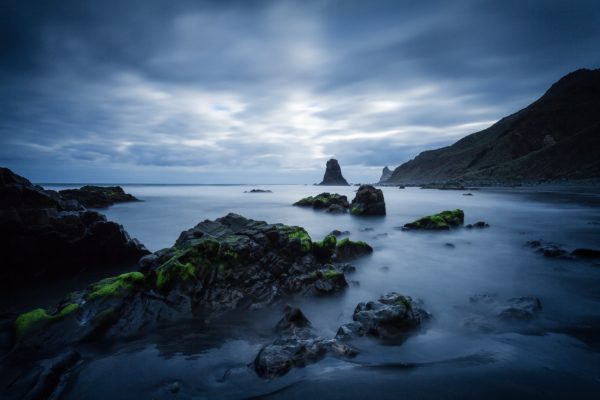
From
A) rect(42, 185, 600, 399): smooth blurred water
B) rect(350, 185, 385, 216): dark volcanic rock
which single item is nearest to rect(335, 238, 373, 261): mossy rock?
rect(42, 185, 600, 399): smooth blurred water

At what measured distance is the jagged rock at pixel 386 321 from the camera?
727 cm

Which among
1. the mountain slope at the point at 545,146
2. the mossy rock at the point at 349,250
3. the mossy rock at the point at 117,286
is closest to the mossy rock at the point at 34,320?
the mossy rock at the point at 117,286

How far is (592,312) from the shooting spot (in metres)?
8.27

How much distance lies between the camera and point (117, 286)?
340 inches

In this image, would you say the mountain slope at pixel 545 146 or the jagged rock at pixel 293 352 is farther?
the mountain slope at pixel 545 146

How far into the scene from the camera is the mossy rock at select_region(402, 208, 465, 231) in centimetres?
2321

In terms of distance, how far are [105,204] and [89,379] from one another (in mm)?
53258

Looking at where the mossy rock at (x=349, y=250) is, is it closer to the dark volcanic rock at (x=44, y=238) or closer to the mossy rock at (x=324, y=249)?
the mossy rock at (x=324, y=249)

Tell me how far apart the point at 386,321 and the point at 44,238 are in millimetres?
14133

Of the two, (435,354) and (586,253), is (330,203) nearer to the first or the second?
(586,253)

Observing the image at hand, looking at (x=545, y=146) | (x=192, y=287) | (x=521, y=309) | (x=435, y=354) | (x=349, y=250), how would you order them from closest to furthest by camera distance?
(x=435, y=354) → (x=521, y=309) → (x=192, y=287) → (x=349, y=250) → (x=545, y=146)

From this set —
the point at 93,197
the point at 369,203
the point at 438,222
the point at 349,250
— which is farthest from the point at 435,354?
the point at 93,197

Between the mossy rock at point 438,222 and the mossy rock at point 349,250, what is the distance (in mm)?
9050

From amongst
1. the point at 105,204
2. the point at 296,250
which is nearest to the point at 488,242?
the point at 296,250
